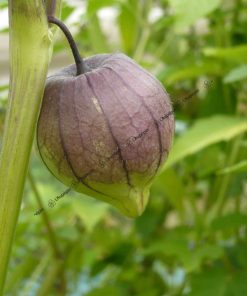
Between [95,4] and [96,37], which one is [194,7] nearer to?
[95,4]

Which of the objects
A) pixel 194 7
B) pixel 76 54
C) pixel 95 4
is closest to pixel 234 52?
pixel 194 7

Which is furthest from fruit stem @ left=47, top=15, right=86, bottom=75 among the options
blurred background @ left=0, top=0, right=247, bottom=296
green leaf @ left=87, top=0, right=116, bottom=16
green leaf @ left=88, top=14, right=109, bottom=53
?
green leaf @ left=88, top=14, right=109, bottom=53

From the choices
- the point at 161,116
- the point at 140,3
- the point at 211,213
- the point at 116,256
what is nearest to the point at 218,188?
the point at 211,213

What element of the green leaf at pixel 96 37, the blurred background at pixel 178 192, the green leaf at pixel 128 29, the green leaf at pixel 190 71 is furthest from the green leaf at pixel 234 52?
the green leaf at pixel 128 29

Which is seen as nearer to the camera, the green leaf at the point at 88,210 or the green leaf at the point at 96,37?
the green leaf at the point at 88,210

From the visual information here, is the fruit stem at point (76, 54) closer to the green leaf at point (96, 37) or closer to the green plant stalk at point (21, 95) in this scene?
the green plant stalk at point (21, 95)

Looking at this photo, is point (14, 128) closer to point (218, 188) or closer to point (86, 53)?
point (218, 188)
